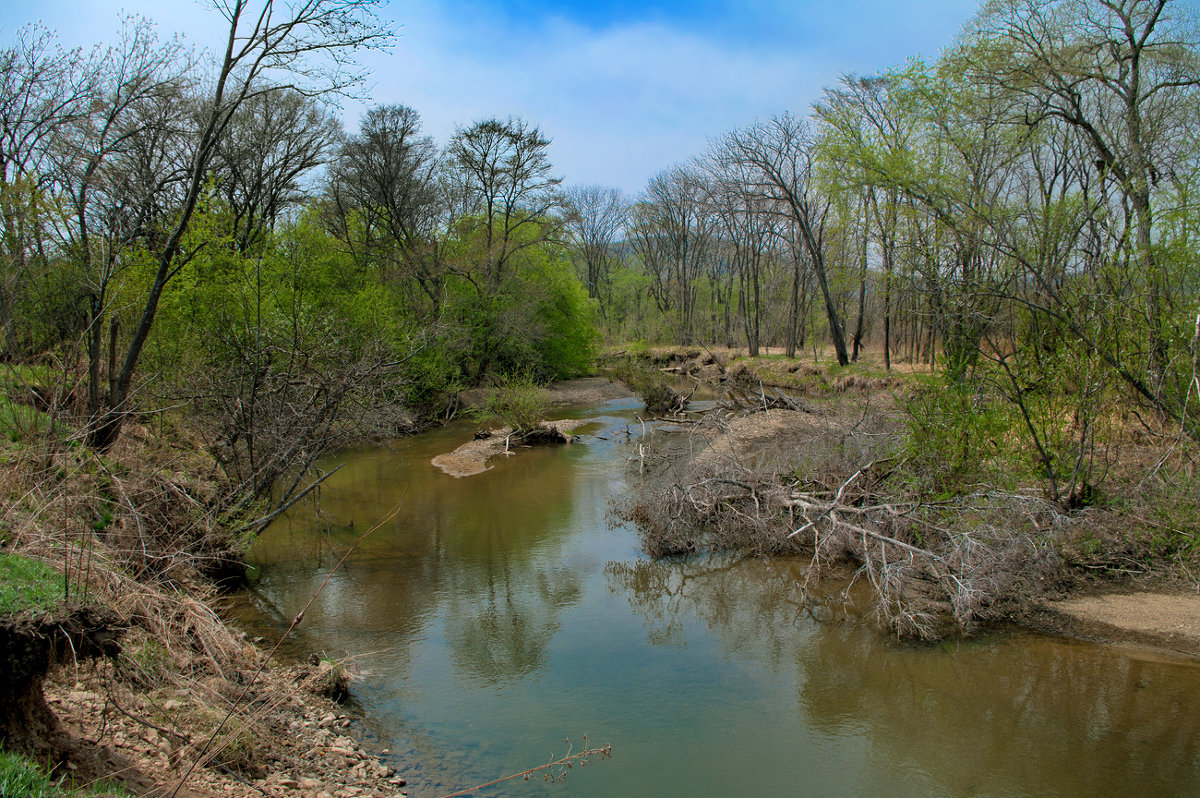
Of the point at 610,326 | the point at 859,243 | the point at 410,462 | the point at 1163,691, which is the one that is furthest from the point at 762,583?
the point at 610,326

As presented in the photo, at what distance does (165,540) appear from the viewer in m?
7.88

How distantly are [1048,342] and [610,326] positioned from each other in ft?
138

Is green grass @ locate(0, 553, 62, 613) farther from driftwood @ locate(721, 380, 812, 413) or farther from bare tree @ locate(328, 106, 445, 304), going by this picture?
bare tree @ locate(328, 106, 445, 304)

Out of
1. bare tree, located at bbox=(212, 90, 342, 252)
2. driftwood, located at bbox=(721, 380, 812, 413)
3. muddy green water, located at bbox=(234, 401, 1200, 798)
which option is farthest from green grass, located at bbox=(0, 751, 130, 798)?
bare tree, located at bbox=(212, 90, 342, 252)

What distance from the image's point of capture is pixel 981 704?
Answer: 6305mm

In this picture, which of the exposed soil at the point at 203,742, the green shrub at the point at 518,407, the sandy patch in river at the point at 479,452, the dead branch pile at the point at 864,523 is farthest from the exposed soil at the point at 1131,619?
the green shrub at the point at 518,407

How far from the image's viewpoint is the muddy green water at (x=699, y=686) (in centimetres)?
545

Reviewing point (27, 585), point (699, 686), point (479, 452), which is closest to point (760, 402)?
point (479, 452)

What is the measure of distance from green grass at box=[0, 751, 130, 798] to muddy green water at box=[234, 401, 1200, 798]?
2.55m

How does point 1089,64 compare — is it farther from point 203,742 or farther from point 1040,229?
point 203,742

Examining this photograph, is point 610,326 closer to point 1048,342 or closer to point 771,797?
point 1048,342

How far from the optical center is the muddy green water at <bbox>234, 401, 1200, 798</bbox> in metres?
5.45

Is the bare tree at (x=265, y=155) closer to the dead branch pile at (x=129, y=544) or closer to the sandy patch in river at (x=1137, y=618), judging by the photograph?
the dead branch pile at (x=129, y=544)

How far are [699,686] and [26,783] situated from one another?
17.5ft
